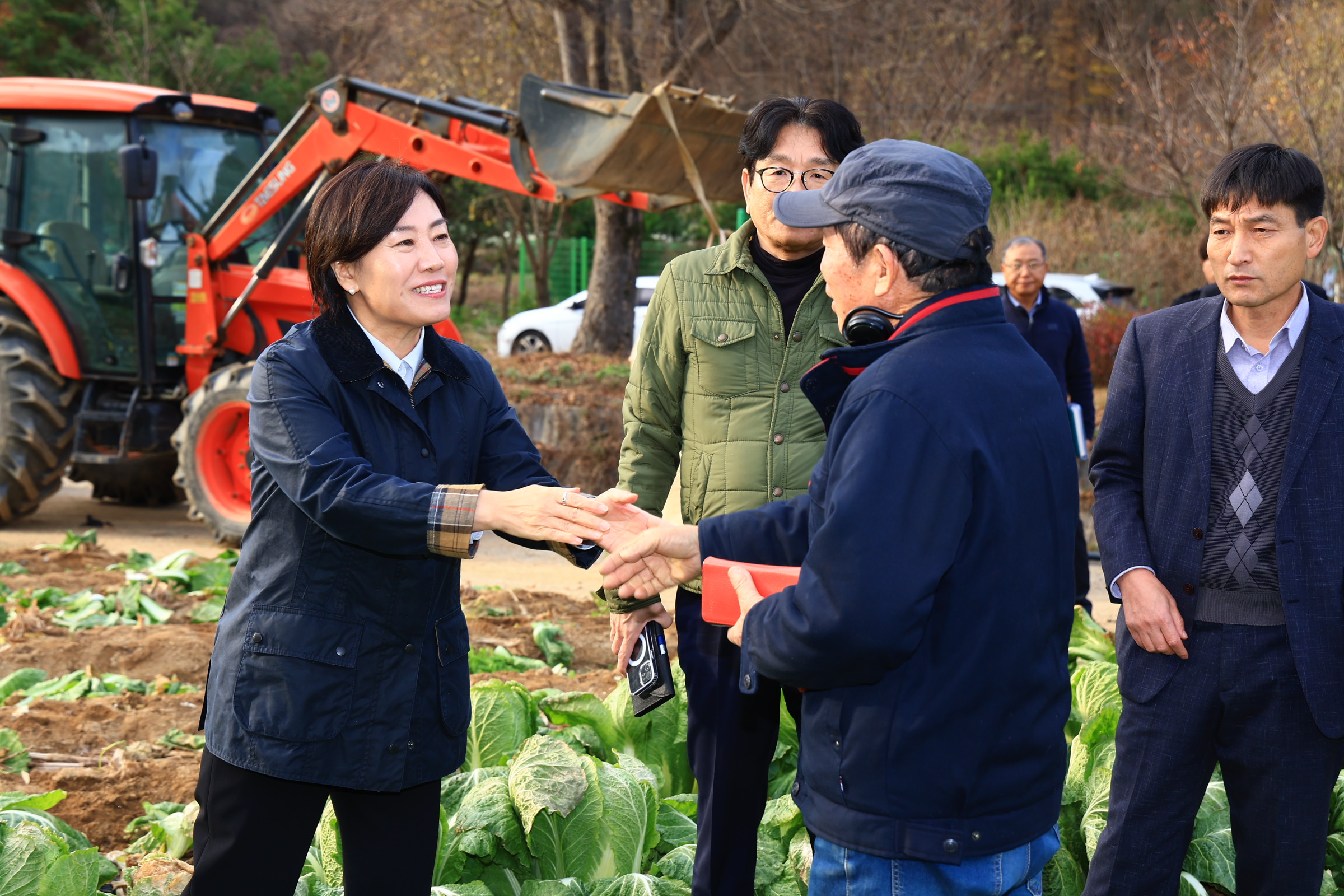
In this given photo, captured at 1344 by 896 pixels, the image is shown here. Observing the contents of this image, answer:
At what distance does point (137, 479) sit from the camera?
9.95 metres

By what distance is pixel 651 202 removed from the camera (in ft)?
27.2

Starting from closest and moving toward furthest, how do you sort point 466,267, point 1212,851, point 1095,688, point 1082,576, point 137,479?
point 1212,851
point 1095,688
point 1082,576
point 137,479
point 466,267

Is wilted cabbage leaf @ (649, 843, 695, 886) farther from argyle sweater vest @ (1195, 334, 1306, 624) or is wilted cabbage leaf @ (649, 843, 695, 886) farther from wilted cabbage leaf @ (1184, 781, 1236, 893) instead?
argyle sweater vest @ (1195, 334, 1306, 624)

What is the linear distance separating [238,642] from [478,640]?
3650 millimetres

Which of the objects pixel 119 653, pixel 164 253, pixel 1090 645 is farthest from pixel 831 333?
pixel 164 253

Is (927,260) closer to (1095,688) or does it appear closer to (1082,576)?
(1095,688)

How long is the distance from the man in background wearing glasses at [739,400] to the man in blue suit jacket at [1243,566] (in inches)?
31.5

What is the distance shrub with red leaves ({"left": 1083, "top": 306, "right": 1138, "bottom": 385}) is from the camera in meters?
12.7

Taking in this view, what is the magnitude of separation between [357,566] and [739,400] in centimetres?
107

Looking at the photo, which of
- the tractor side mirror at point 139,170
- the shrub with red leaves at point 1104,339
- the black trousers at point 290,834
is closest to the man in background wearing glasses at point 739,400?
the black trousers at point 290,834

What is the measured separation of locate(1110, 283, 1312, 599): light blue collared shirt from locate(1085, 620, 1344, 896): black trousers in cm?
28

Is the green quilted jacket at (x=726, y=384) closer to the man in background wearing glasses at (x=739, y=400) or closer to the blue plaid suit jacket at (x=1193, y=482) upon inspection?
the man in background wearing glasses at (x=739, y=400)

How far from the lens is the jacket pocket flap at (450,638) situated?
94.5 inches

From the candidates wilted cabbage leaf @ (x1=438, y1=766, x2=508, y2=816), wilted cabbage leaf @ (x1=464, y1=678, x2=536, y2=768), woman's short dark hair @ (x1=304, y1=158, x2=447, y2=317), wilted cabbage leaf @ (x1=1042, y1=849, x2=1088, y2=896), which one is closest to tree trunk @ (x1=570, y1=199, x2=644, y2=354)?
wilted cabbage leaf @ (x1=464, y1=678, x2=536, y2=768)
